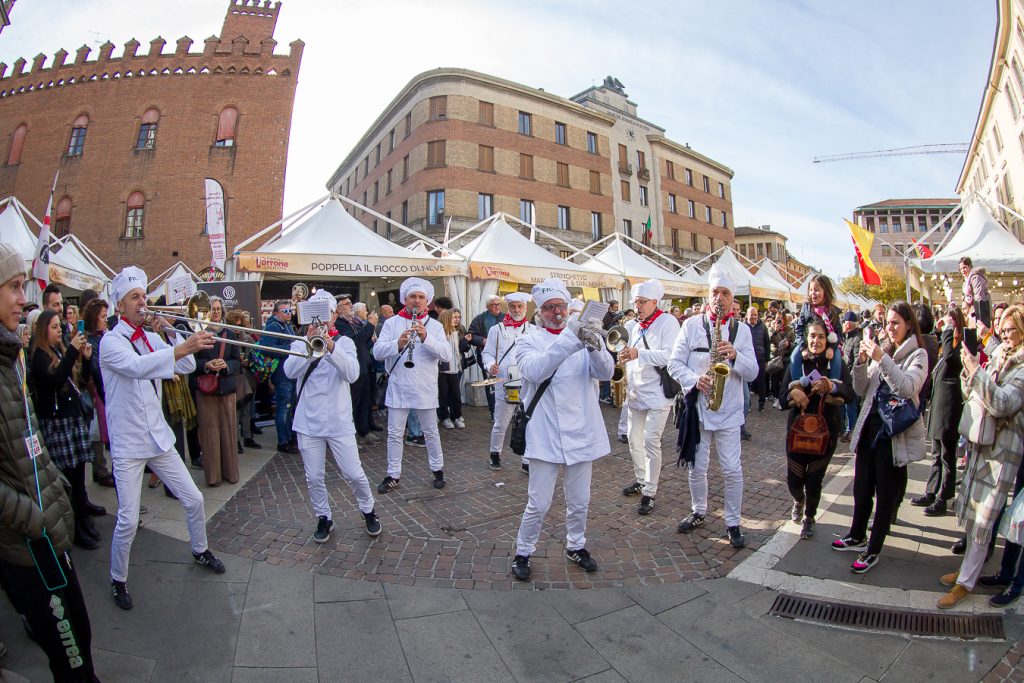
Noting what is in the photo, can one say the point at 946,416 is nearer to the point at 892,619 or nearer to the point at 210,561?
the point at 892,619

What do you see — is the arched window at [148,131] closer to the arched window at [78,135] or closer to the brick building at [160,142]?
the brick building at [160,142]

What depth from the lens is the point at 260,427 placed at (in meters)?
8.87

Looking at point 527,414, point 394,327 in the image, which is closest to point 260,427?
point 394,327

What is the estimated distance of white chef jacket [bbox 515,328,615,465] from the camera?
358 cm

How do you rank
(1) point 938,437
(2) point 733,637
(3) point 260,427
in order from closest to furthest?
(2) point 733,637 < (1) point 938,437 < (3) point 260,427

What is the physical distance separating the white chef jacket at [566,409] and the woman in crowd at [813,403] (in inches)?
68.8

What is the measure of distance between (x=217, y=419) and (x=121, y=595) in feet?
9.17

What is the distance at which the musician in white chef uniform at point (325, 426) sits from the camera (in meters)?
4.23

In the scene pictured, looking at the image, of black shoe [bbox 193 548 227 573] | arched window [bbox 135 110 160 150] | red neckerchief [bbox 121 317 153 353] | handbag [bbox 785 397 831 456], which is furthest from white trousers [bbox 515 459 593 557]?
arched window [bbox 135 110 160 150]

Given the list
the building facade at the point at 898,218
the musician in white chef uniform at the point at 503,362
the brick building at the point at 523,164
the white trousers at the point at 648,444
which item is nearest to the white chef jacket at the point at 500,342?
the musician in white chef uniform at the point at 503,362

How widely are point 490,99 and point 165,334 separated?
31.9m

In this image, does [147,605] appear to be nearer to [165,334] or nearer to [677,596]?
[165,334]

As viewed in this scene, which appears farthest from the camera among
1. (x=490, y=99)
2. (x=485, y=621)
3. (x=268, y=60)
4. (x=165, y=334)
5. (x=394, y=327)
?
(x=490, y=99)

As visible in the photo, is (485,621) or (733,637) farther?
(485,621)
